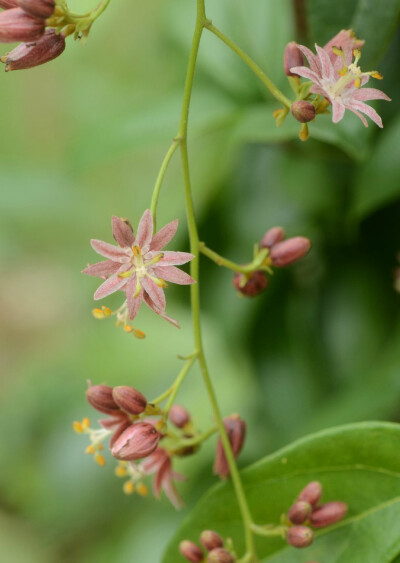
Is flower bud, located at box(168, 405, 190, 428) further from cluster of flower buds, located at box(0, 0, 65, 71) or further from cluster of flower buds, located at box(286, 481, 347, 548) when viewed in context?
cluster of flower buds, located at box(0, 0, 65, 71)

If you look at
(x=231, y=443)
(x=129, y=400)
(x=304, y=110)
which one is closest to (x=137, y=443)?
(x=129, y=400)

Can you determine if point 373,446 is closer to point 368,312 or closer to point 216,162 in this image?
point 368,312

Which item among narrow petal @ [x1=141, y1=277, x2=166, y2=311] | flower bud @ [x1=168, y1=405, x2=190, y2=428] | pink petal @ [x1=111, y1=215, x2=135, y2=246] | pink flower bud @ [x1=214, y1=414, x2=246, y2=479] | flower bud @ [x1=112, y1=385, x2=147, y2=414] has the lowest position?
pink flower bud @ [x1=214, y1=414, x2=246, y2=479]

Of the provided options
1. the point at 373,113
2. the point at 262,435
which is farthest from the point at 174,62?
the point at 373,113

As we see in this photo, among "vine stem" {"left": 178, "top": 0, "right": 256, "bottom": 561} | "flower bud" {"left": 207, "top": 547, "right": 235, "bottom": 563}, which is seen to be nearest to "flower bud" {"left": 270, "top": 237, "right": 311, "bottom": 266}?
"vine stem" {"left": 178, "top": 0, "right": 256, "bottom": 561}

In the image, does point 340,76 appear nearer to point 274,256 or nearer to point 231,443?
point 274,256

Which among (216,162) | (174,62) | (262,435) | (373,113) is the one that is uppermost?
(174,62)
